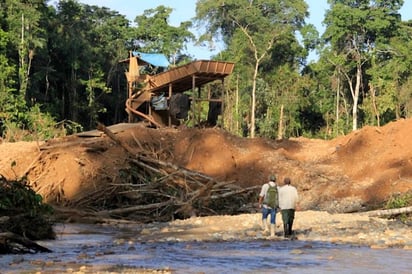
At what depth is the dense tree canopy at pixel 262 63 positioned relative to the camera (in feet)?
170

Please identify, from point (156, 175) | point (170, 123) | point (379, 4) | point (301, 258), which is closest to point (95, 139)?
point (156, 175)

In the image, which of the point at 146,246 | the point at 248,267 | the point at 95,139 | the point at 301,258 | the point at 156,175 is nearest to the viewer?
the point at 248,267

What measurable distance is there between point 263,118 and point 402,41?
521 inches

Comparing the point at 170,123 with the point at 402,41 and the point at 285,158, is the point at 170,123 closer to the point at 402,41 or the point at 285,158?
the point at 285,158

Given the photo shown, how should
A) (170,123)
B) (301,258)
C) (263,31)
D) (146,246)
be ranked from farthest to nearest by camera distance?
(263,31) < (170,123) < (146,246) < (301,258)

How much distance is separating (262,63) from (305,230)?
4477 cm

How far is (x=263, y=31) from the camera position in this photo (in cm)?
6059

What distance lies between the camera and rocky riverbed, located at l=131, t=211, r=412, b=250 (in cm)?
1435

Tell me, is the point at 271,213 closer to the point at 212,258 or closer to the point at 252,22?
the point at 212,258

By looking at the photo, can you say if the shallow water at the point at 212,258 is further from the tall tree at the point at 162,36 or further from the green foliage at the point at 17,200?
the tall tree at the point at 162,36

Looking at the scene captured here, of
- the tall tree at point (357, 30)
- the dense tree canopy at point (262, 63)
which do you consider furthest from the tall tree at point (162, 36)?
the tall tree at point (357, 30)

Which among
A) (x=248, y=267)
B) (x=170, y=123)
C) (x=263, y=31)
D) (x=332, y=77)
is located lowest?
(x=248, y=267)

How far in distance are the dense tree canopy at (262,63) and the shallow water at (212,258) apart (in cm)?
3387

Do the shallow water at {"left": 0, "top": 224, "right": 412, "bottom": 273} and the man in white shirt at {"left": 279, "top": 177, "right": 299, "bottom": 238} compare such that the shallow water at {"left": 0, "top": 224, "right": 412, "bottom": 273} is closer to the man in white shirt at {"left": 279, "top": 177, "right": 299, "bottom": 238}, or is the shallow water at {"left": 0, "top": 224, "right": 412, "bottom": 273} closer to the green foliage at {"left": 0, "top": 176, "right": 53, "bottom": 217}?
the man in white shirt at {"left": 279, "top": 177, "right": 299, "bottom": 238}
